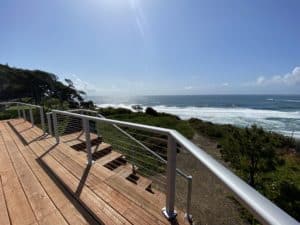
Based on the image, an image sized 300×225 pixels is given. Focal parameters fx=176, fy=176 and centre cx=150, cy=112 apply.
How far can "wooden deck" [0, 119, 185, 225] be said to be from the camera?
70.2 inches

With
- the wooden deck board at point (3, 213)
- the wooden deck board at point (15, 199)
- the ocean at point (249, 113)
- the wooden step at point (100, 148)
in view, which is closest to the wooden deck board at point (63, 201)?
the wooden deck board at point (15, 199)

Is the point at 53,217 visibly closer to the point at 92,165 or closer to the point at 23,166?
the point at 92,165

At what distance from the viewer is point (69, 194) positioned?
2.18m

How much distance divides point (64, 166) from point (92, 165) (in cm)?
47

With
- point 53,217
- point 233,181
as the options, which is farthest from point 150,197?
point 233,181

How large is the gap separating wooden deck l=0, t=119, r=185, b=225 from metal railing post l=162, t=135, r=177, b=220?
2.9 inches

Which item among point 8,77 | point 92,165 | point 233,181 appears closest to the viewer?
point 233,181

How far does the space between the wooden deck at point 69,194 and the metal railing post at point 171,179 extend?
0.24 feet

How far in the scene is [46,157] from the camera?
3.35m

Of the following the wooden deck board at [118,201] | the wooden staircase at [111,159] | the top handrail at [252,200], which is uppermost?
the top handrail at [252,200]

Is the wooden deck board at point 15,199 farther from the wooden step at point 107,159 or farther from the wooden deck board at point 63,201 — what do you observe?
the wooden step at point 107,159

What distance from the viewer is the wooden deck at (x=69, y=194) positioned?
5.85 ft

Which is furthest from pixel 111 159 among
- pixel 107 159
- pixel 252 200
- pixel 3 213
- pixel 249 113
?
pixel 249 113

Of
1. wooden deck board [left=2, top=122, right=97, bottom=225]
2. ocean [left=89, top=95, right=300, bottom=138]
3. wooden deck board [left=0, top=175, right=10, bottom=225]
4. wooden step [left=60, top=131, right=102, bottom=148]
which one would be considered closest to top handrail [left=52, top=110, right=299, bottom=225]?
wooden deck board [left=2, top=122, right=97, bottom=225]
